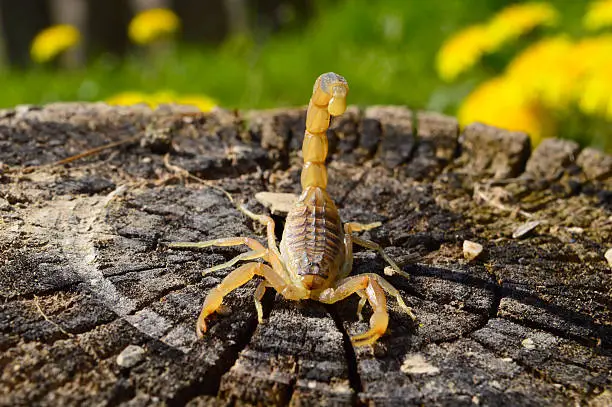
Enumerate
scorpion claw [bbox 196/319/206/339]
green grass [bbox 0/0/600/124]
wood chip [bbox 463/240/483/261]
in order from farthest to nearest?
green grass [bbox 0/0/600/124]
wood chip [bbox 463/240/483/261]
scorpion claw [bbox 196/319/206/339]

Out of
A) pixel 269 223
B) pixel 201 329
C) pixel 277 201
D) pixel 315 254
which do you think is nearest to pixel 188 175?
pixel 277 201

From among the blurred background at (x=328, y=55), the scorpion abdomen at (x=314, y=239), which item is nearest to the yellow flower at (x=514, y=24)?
the blurred background at (x=328, y=55)

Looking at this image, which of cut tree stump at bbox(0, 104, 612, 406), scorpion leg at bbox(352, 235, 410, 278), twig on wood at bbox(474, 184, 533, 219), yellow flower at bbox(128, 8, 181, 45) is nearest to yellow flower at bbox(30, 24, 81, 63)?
yellow flower at bbox(128, 8, 181, 45)

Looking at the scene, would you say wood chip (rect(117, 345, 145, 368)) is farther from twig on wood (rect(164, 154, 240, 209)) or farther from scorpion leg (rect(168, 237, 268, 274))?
twig on wood (rect(164, 154, 240, 209))

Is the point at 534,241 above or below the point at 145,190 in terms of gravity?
below

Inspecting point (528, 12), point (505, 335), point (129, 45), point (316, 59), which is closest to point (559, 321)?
point (505, 335)

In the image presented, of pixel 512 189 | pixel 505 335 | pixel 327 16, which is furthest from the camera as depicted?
pixel 327 16

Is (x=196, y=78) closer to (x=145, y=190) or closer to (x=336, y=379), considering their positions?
(x=145, y=190)
